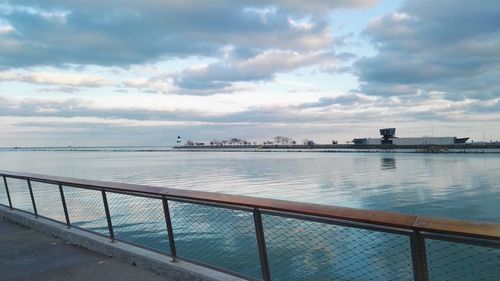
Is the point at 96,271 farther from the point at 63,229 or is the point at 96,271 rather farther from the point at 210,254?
the point at 210,254

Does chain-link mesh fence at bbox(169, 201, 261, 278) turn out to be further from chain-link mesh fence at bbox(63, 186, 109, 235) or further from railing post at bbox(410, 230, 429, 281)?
railing post at bbox(410, 230, 429, 281)

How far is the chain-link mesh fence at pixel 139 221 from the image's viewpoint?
1488 cm

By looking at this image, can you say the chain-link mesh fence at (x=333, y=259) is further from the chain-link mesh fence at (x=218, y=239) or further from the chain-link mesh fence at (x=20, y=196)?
the chain-link mesh fence at (x=20, y=196)

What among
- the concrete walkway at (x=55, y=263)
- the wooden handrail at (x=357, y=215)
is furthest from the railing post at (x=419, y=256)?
the concrete walkway at (x=55, y=263)

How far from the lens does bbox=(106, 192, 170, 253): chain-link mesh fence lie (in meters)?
14.9

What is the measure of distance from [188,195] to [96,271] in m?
1.77

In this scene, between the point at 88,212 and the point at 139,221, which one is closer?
the point at 139,221

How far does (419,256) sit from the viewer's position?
314 cm

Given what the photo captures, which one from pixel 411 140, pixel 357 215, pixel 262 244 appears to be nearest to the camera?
pixel 357 215

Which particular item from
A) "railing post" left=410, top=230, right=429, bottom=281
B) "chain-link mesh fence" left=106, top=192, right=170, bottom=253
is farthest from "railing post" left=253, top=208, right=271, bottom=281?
"chain-link mesh fence" left=106, top=192, right=170, bottom=253

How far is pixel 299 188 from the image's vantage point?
35.3 m

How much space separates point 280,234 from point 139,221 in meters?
6.69

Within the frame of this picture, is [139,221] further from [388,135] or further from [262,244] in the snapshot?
A: [388,135]

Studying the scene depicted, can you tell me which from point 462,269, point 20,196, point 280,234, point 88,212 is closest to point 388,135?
point 20,196
